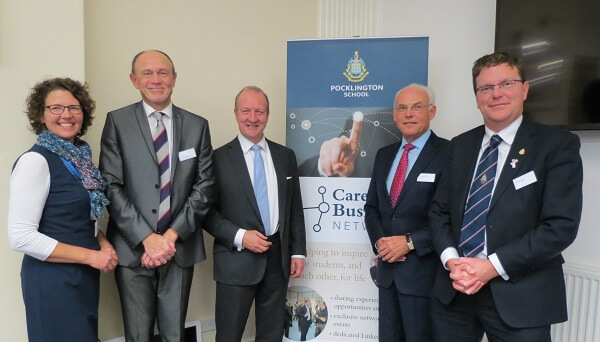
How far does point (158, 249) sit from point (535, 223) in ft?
5.34

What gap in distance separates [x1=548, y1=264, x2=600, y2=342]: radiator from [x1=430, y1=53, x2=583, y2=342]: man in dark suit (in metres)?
0.95

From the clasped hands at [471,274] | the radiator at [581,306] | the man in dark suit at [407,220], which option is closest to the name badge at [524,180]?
the clasped hands at [471,274]

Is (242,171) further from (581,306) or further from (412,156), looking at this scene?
(581,306)

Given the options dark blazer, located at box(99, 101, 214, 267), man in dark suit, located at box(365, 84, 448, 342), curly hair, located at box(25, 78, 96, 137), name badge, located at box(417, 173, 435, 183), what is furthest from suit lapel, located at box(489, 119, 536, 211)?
curly hair, located at box(25, 78, 96, 137)

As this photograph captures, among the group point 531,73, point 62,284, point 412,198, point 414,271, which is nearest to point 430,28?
point 531,73

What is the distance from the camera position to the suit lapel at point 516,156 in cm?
160

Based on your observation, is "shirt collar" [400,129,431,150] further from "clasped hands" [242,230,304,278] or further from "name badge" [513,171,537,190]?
"clasped hands" [242,230,304,278]

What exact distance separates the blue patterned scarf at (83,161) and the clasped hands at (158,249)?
0.26 metres

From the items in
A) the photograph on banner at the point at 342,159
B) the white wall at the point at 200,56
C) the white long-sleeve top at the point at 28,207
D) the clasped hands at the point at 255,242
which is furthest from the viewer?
the photograph on banner at the point at 342,159

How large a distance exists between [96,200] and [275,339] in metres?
1.32

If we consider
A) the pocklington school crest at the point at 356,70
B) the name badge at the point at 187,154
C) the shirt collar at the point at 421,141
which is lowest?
the name badge at the point at 187,154

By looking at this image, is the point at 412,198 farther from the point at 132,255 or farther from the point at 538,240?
the point at 132,255

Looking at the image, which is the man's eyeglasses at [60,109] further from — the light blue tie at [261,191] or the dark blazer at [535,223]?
the dark blazer at [535,223]

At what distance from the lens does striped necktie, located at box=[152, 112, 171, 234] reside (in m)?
2.05
